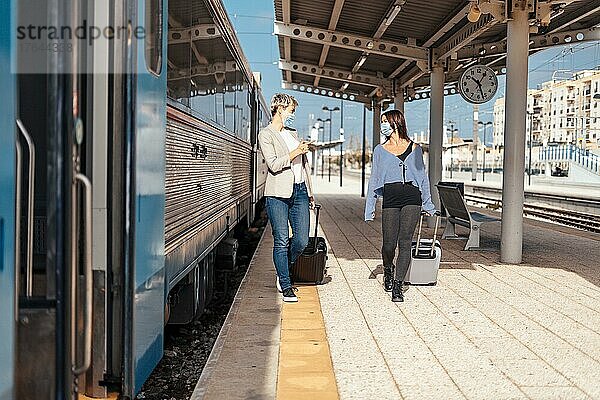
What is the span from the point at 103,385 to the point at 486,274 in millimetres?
6831

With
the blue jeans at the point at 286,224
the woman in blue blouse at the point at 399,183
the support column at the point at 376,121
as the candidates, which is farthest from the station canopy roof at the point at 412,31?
the support column at the point at 376,121

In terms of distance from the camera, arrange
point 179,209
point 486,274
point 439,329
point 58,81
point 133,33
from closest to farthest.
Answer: point 58,81
point 133,33
point 179,209
point 439,329
point 486,274

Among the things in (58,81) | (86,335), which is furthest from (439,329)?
(58,81)

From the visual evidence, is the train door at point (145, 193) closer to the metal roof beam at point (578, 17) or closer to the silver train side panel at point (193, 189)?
the silver train side panel at point (193, 189)

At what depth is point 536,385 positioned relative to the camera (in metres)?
4.91

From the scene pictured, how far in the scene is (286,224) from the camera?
759cm

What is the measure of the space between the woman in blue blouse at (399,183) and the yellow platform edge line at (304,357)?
0.95m

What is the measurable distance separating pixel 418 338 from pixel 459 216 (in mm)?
7734

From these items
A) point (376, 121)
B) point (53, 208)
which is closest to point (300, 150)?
point (53, 208)

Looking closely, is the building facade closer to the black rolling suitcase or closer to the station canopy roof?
the station canopy roof

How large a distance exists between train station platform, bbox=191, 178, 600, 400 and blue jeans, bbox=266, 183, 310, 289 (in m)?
0.38

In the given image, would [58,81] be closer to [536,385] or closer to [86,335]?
[86,335]

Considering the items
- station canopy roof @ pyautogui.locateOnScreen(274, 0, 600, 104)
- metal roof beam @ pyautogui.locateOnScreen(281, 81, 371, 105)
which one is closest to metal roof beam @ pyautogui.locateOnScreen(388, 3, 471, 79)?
station canopy roof @ pyautogui.locateOnScreen(274, 0, 600, 104)

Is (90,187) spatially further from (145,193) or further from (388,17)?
(388,17)
